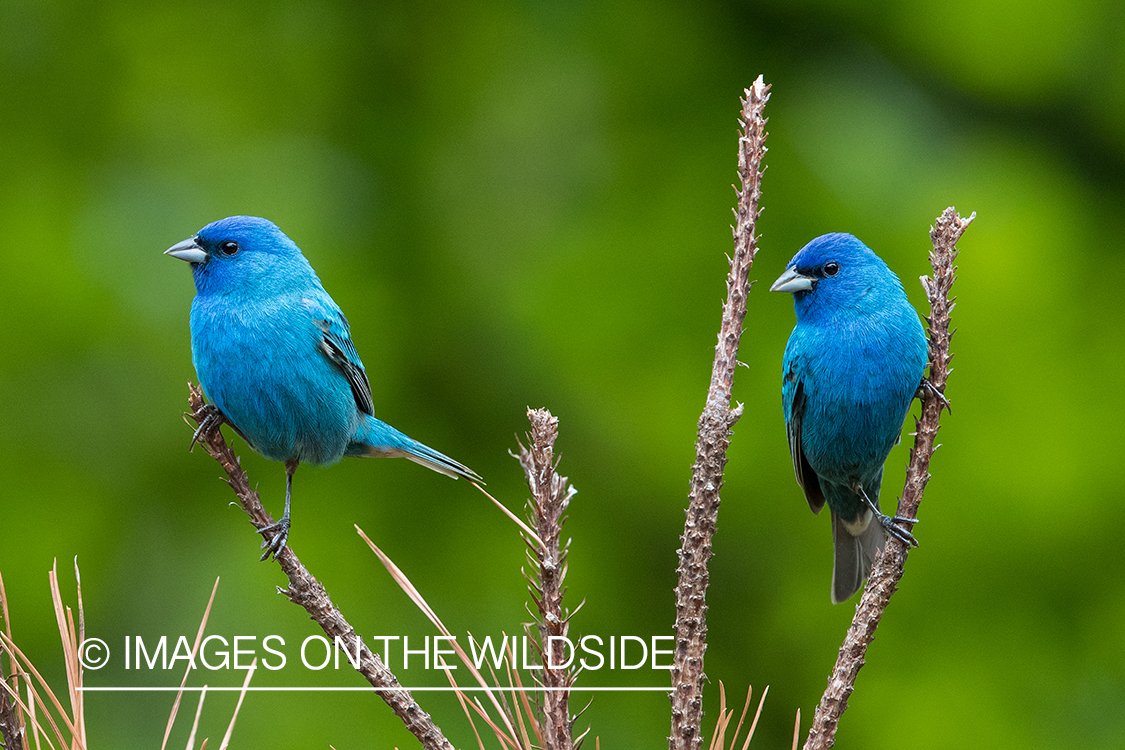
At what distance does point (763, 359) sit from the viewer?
4961 millimetres

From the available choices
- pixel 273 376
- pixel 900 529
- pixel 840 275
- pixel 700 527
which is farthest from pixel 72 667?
pixel 840 275

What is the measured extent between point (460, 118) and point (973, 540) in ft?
11.3

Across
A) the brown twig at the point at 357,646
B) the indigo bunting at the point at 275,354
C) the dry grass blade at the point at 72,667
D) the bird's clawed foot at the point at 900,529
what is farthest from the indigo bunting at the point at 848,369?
the dry grass blade at the point at 72,667

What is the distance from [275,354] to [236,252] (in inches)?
11.1

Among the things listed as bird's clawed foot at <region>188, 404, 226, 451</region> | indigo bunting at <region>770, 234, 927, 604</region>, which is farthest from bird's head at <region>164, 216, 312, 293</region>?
indigo bunting at <region>770, 234, 927, 604</region>

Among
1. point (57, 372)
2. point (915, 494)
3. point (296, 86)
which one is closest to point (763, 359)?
point (915, 494)

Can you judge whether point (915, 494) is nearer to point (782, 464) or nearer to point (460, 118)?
point (782, 464)

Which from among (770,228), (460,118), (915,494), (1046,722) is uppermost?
(460,118)

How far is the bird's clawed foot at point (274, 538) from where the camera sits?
7.23 ft

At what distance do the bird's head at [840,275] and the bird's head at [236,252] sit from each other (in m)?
1.30

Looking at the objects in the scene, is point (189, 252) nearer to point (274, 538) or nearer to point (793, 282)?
point (274, 538)

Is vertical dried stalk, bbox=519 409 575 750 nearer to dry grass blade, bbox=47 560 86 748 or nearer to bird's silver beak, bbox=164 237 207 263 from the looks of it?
dry grass blade, bbox=47 560 86 748

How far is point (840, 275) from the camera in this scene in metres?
2.88

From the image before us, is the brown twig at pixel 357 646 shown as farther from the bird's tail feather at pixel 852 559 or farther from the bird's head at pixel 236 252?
the bird's tail feather at pixel 852 559
